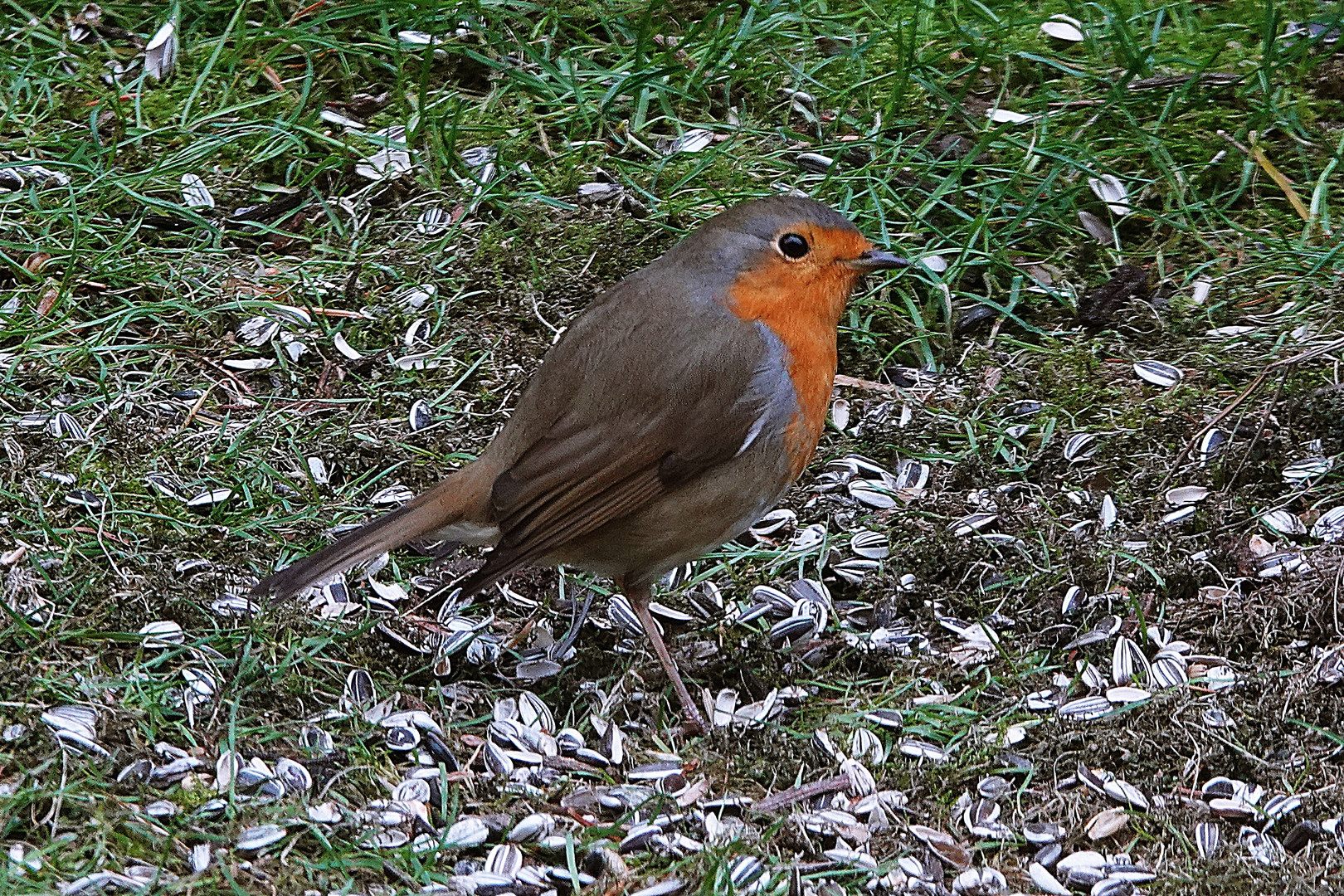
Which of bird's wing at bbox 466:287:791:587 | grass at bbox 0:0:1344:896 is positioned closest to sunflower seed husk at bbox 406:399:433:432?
grass at bbox 0:0:1344:896

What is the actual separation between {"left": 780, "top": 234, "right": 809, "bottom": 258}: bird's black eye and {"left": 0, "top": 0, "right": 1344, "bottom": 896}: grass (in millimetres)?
772

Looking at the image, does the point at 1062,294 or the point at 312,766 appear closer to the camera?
the point at 312,766

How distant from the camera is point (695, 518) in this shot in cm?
368

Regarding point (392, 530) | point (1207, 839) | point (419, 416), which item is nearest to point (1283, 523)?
point (1207, 839)

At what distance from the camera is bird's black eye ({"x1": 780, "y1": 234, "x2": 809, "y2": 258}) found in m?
3.73

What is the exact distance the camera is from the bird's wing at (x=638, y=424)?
3643 millimetres

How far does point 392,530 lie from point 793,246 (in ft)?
3.31

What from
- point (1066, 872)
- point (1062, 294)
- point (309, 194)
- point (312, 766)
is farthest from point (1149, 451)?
point (309, 194)

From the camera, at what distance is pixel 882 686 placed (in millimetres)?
3771

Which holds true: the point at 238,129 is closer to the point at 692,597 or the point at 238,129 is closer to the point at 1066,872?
the point at 692,597

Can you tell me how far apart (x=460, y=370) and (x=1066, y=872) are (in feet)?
7.08

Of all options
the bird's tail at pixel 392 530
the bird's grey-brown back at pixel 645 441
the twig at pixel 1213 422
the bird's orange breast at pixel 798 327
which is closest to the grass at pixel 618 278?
the twig at pixel 1213 422

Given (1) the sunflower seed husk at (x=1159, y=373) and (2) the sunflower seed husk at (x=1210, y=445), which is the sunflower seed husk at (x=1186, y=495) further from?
(1) the sunflower seed husk at (x=1159, y=373)

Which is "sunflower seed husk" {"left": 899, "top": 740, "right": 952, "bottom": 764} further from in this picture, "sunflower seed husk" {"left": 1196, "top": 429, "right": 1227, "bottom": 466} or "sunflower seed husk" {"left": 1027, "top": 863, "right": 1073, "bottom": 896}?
"sunflower seed husk" {"left": 1196, "top": 429, "right": 1227, "bottom": 466}
